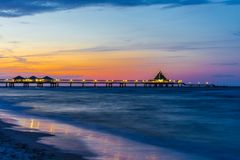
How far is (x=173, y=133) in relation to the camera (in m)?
21.0

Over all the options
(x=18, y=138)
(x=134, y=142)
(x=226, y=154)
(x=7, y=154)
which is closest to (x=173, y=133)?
(x=134, y=142)

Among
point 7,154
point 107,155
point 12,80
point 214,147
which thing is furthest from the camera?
point 12,80

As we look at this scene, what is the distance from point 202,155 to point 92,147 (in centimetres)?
369

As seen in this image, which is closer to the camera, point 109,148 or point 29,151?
point 29,151

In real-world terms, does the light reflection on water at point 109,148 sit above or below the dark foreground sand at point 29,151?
below

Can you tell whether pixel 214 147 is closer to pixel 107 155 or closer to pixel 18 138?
pixel 107 155

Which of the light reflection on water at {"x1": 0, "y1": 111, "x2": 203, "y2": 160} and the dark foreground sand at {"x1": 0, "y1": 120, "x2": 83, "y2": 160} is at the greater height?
the dark foreground sand at {"x1": 0, "y1": 120, "x2": 83, "y2": 160}

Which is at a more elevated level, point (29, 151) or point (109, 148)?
point (29, 151)

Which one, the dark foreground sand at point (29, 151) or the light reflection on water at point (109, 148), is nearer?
the dark foreground sand at point (29, 151)

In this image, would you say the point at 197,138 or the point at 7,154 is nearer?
the point at 7,154

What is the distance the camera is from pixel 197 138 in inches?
762

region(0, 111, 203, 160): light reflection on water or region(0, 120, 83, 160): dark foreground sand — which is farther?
region(0, 111, 203, 160): light reflection on water

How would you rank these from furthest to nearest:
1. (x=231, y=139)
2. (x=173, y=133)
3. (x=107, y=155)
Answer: (x=173, y=133) → (x=231, y=139) → (x=107, y=155)

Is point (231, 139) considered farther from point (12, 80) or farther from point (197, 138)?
point (12, 80)
